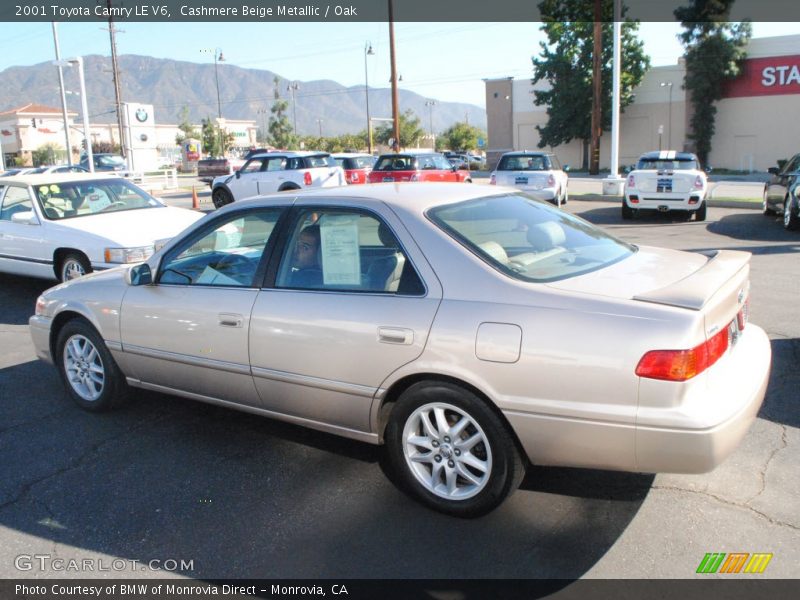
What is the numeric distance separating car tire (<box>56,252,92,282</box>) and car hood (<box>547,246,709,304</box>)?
6746mm

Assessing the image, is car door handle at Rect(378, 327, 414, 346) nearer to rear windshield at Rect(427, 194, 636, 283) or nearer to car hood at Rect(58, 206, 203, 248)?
rear windshield at Rect(427, 194, 636, 283)

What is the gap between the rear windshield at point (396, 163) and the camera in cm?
1908

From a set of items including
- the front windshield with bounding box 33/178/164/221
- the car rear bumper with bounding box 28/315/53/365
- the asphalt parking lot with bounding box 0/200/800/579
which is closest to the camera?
the asphalt parking lot with bounding box 0/200/800/579

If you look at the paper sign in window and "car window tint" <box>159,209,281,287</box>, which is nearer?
the paper sign in window

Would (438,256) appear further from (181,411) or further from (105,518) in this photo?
(181,411)

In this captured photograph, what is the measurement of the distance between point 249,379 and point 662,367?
2266 mm

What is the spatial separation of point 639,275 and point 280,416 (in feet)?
6.97

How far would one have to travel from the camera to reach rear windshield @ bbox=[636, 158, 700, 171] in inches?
605

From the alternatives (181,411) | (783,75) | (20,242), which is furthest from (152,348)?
(783,75)

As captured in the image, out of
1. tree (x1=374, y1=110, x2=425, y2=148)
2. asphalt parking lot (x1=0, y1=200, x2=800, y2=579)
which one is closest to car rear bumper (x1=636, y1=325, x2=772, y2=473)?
asphalt parking lot (x1=0, y1=200, x2=800, y2=579)

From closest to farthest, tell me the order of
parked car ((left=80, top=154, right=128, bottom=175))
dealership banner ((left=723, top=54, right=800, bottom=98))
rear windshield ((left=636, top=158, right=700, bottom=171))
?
1. rear windshield ((left=636, top=158, right=700, bottom=171))
2. parked car ((left=80, top=154, right=128, bottom=175))
3. dealership banner ((left=723, top=54, right=800, bottom=98))

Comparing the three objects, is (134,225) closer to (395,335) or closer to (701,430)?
(395,335)

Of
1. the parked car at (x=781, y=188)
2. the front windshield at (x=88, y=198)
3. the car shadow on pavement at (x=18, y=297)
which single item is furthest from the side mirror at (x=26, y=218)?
the parked car at (x=781, y=188)

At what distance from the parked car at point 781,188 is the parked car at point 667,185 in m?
1.36
